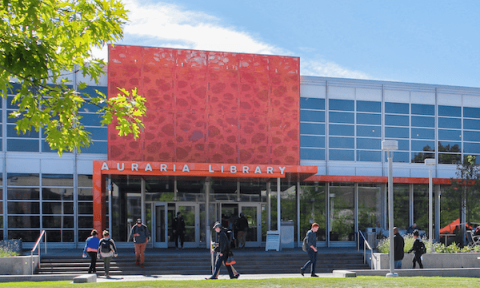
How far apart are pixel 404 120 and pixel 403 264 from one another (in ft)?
35.2

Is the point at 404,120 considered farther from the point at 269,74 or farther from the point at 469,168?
the point at 269,74

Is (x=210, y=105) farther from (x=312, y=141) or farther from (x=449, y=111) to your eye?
(x=449, y=111)

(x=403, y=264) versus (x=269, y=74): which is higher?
(x=269, y=74)

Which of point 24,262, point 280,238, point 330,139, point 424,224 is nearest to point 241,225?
point 280,238

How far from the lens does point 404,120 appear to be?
80.3ft

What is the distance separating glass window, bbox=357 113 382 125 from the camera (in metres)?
24.0

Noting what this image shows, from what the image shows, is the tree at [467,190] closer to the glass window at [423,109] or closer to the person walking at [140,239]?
the glass window at [423,109]

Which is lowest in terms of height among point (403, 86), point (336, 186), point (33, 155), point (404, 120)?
point (336, 186)

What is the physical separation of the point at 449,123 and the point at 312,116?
A: 7657 mm

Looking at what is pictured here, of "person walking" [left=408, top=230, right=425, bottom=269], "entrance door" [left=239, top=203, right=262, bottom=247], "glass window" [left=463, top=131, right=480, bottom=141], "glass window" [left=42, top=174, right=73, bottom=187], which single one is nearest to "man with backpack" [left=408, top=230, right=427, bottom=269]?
"person walking" [left=408, top=230, right=425, bottom=269]

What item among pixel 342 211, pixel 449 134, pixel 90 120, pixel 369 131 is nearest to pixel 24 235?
pixel 90 120

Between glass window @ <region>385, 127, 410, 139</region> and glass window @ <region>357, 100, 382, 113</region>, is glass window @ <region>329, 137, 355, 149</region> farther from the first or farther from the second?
glass window @ <region>385, 127, 410, 139</region>

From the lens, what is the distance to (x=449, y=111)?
2514cm

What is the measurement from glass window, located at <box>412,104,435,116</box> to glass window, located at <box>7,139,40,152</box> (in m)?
18.4
